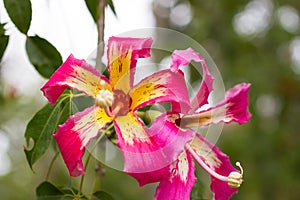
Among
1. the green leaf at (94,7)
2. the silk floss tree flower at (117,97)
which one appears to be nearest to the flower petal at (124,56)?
the silk floss tree flower at (117,97)

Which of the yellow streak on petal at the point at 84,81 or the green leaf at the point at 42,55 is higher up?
the yellow streak on petal at the point at 84,81

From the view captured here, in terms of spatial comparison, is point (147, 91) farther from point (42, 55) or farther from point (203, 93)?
point (42, 55)

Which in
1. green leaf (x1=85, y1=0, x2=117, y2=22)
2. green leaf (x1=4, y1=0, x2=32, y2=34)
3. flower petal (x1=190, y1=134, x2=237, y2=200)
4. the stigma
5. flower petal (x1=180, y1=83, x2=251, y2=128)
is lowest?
flower petal (x1=190, y1=134, x2=237, y2=200)

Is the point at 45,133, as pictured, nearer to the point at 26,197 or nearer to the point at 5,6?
the point at 5,6

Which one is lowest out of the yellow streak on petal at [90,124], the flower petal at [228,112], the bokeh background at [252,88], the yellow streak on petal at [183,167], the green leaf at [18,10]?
the bokeh background at [252,88]

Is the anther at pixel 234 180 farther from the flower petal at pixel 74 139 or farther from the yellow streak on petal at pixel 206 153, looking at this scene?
the flower petal at pixel 74 139

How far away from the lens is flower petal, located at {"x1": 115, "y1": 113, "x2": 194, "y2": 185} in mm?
693

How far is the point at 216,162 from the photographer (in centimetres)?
85

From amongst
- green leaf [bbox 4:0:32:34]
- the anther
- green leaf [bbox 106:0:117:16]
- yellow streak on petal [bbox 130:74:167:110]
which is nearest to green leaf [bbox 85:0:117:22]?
green leaf [bbox 106:0:117:16]

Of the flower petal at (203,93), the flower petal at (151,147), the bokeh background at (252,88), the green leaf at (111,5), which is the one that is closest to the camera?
the flower petal at (151,147)

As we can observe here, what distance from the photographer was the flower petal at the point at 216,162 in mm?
832

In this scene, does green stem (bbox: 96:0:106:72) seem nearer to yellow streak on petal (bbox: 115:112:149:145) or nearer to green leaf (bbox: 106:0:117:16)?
green leaf (bbox: 106:0:117:16)

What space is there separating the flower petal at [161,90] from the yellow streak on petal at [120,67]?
0.02 meters

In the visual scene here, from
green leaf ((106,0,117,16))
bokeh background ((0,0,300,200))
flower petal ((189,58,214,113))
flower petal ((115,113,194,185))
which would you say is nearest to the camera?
flower petal ((115,113,194,185))
